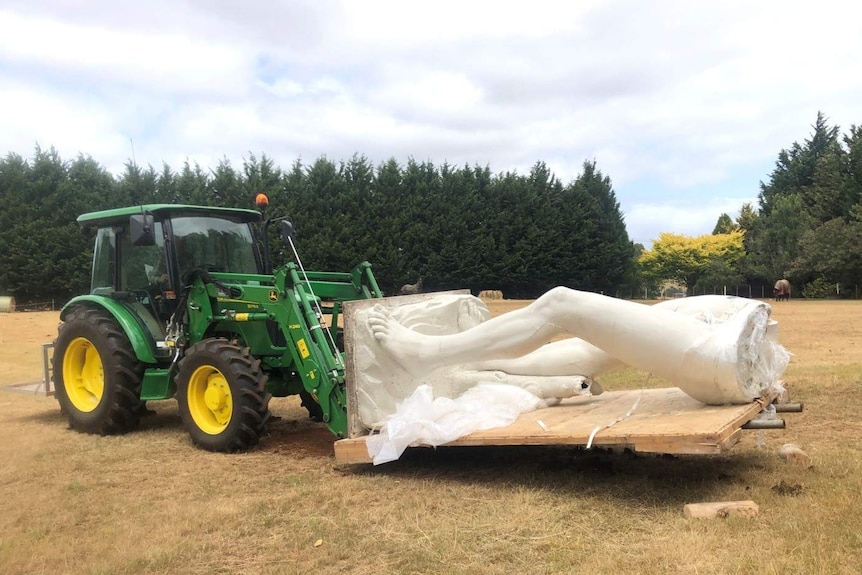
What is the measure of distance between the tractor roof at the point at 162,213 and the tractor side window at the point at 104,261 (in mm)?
126

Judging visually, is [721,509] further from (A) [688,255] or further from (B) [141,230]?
(A) [688,255]

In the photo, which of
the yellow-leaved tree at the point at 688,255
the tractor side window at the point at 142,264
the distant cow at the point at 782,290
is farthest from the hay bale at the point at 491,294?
the tractor side window at the point at 142,264

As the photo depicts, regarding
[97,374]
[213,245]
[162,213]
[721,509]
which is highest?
[162,213]

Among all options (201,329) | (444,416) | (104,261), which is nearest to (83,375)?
(104,261)

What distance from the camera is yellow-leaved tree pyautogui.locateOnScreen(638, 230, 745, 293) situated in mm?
47531

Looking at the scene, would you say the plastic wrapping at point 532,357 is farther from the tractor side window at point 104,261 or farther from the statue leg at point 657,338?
the tractor side window at point 104,261

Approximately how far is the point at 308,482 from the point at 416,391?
1001 millimetres

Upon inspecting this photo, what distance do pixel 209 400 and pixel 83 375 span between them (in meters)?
2.06

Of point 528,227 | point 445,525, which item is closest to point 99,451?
point 445,525

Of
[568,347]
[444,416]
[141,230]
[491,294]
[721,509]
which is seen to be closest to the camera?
[721,509]

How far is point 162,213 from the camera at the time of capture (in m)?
6.45

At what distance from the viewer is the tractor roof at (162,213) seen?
645 cm

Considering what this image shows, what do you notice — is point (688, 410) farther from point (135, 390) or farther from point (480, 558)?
point (135, 390)

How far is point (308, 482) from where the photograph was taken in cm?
462
